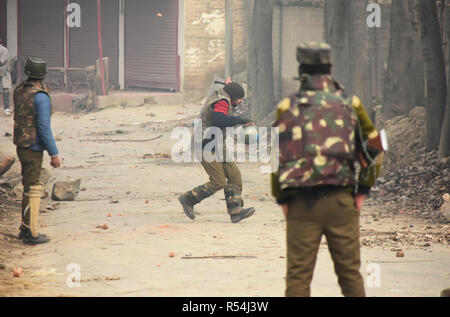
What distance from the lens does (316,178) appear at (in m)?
4.96

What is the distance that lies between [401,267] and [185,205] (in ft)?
10.8

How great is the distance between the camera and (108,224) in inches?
388

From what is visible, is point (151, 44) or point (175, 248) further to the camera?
point (151, 44)

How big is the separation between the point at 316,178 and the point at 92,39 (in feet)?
74.1

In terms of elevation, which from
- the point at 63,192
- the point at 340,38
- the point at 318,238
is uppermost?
the point at 340,38

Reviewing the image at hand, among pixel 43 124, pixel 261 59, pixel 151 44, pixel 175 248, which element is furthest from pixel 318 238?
pixel 151 44

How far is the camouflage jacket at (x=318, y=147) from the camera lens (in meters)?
4.97

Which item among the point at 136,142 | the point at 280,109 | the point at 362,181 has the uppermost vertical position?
the point at 280,109

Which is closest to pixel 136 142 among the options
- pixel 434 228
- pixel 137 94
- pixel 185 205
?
pixel 137 94

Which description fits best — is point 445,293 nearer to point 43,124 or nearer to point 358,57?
point 43,124

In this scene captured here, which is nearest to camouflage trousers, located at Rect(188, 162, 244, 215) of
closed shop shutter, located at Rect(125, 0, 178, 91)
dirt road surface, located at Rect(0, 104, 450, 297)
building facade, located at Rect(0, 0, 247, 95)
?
dirt road surface, located at Rect(0, 104, 450, 297)

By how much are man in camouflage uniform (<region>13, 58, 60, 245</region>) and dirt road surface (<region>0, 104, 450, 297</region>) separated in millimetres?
419

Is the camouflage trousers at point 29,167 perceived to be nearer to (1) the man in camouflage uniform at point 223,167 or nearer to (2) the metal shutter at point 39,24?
(1) the man in camouflage uniform at point 223,167
